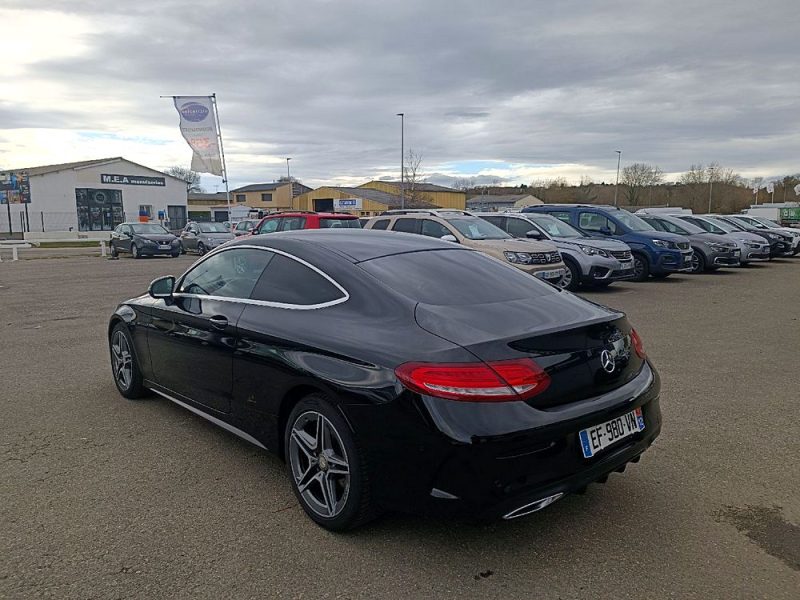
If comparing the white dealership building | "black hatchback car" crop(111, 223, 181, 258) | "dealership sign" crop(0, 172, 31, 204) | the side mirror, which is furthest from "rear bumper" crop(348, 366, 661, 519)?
"dealership sign" crop(0, 172, 31, 204)

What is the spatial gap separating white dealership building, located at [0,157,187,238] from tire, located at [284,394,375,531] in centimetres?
4420

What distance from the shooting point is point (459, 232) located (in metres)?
12.7

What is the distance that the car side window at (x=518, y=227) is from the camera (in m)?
14.1

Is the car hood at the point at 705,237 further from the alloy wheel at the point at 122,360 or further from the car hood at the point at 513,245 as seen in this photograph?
the alloy wheel at the point at 122,360

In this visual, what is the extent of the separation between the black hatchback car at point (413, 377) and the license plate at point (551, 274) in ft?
25.0

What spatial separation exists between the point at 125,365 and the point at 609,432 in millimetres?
4154

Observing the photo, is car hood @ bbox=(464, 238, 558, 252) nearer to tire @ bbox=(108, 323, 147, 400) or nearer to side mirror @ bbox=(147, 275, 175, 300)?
tire @ bbox=(108, 323, 147, 400)

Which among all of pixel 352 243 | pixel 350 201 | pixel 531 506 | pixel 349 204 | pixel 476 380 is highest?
pixel 350 201

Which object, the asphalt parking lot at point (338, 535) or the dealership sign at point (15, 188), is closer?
the asphalt parking lot at point (338, 535)

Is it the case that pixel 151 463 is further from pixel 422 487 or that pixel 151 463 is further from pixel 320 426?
pixel 422 487

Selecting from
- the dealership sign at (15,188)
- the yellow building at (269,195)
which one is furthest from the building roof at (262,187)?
the dealership sign at (15,188)

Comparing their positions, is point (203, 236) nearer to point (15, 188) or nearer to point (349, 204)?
point (15, 188)

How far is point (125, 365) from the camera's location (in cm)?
549

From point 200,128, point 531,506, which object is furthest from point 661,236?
point 200,128
